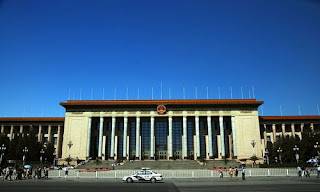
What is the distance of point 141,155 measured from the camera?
218 ft

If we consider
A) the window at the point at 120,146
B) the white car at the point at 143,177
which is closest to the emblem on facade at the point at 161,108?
the window at the point at 120,146

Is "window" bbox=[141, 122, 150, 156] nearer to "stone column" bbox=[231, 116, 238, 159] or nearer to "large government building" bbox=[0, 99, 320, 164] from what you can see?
"large government building" bbox=[0, 99, 320, 164]

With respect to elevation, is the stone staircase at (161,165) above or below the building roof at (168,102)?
below

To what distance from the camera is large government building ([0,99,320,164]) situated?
6178cm

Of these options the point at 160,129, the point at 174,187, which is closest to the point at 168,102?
the point at 160,129

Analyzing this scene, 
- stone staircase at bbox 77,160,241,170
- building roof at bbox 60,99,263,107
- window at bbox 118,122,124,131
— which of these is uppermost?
building roof at bbox 60,99,263,107

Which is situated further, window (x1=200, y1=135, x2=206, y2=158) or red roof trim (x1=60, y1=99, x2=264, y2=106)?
window (x1=200, y1=135, x2=206, y2=158)

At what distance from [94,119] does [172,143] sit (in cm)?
2145

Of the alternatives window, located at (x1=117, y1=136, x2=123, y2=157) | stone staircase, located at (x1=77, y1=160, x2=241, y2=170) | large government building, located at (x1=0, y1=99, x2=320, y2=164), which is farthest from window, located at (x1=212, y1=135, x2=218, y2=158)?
window, located at (x1=117, y1=136, x2=123, y2=157)

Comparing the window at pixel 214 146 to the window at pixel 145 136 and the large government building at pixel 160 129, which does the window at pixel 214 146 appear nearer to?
the large government building at pixel 160 129

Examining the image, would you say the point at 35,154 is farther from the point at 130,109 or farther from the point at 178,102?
the point at 178,102

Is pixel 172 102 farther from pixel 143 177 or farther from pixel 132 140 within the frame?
pixel 143 177

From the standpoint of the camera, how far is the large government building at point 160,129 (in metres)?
61.8

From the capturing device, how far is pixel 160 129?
69375 mm
